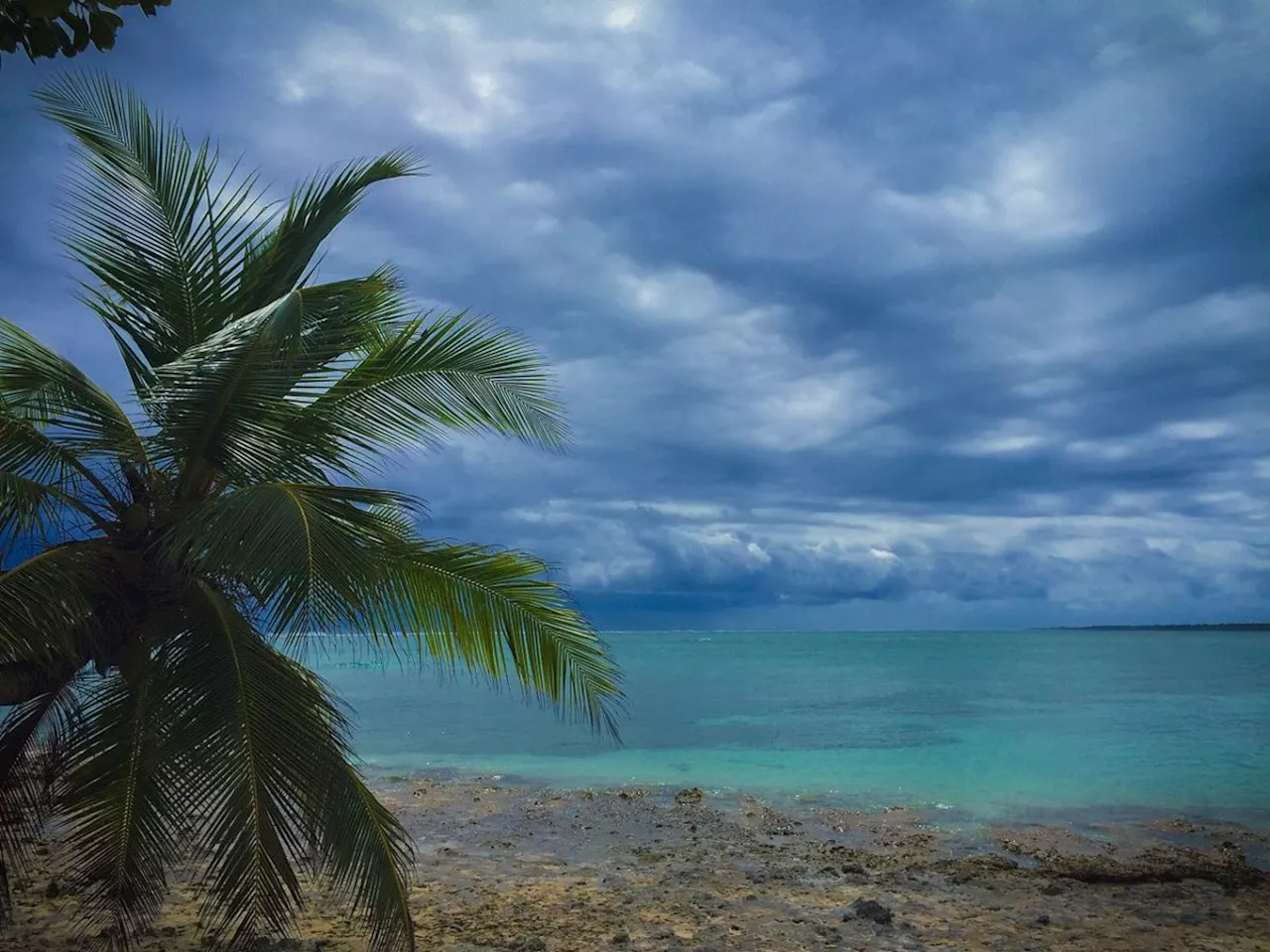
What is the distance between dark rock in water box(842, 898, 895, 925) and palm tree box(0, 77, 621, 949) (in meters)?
2.99

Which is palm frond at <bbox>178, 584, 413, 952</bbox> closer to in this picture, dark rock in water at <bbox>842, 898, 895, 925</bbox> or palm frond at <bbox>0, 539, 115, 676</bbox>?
palm frond at <bbox>0, 539, 115, 676</bbox>

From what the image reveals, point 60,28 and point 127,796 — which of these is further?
point 127,796

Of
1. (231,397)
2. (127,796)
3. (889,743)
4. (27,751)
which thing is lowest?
(889,743)

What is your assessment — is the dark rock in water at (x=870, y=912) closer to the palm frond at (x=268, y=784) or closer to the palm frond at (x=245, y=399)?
the palm frond at (x=268, y=784)

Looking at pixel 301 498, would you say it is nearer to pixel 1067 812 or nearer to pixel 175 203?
pixel 175 203

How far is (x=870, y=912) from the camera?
7.24 metres

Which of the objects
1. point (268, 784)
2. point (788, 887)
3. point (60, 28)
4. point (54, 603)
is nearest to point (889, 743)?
point (788, 887)

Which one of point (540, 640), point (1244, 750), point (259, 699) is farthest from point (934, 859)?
point (1244, 750)

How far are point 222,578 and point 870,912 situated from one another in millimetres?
5425

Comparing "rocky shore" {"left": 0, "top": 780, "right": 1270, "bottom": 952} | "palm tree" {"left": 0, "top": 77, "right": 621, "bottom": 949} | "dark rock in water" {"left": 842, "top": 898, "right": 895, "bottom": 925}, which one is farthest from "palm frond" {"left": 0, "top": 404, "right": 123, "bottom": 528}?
"dark rock in water" {"left": 842, "top": 898, "right": 895, "bottom": 925}

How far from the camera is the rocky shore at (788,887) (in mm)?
6758

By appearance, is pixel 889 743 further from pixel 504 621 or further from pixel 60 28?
pixel 60 28

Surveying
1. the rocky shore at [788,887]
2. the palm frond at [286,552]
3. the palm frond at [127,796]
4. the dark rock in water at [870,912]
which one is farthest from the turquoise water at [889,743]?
the dark rock in water at [870,912]

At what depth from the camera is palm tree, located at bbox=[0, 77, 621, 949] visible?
4793mm
